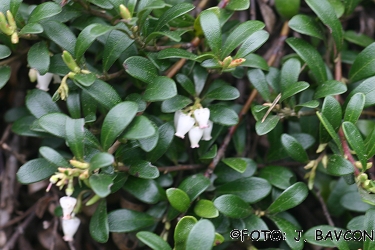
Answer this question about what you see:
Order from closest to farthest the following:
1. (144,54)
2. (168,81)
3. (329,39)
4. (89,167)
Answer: (89,167) < (168,81) < (144,54) < (329,39)

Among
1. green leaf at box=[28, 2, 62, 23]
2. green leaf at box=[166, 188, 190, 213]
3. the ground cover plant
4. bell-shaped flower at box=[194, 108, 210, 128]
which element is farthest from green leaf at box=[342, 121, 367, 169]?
green leaf at box=[28, 2, 62, 23]

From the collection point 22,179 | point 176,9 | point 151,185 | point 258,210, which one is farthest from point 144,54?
point 258,210

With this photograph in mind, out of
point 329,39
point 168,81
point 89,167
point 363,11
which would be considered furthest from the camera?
point 363,11

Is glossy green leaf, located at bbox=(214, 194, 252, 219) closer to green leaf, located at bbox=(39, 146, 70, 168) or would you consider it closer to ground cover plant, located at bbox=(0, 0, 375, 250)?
ground cover plant, located at bbox=(0, 0, 375, 250)

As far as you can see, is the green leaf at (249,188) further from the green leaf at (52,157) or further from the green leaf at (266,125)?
the green leaf at (52,157)

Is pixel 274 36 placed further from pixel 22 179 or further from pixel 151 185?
pixel 22 179

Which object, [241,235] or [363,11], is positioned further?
[363,11]

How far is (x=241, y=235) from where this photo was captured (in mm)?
1471

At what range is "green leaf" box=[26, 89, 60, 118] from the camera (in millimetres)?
1458

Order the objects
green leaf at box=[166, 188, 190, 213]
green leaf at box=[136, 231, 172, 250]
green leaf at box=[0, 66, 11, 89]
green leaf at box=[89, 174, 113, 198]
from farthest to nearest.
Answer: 1. green leaf at box=[0, 66, 11, 89]
2. green leaf at box=[166, 188, 190, 213]
3. green leaf at box=[136, 231, 172, 250]
4. green leaf at box=[89, 174, 113, 198]

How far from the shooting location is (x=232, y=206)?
1374 millimetres

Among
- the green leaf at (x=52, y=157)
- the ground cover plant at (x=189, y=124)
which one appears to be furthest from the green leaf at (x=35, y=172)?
the green leaf at (x=52, y=157)

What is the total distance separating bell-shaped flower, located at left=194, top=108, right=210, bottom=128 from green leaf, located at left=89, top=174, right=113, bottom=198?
0.38m

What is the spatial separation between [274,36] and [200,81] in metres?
0.61
